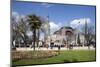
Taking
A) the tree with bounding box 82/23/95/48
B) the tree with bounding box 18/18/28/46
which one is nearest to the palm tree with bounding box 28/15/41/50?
the tree with bounding box 18/18/28/46

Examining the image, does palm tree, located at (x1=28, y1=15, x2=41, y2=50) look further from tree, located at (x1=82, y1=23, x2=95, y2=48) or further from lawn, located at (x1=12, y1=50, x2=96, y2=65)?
tree, located at (x1=82, y1=23, x2=95, y2=48)

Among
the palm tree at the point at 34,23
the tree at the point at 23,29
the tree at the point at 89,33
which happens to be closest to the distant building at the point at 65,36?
the tree at the point at 89,33

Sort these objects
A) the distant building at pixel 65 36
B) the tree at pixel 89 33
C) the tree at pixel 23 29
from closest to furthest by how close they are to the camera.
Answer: the tree at pixel 23 29, the distant building at pixel 65 36, the tree at pixel 89 33

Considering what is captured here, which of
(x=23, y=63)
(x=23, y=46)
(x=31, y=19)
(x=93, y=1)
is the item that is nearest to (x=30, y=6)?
(x=31, y=19)

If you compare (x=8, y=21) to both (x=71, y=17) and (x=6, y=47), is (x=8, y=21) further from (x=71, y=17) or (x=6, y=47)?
(x=71, y=17)

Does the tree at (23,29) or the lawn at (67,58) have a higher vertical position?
the tree at (23,29)

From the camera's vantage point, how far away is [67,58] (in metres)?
2.76

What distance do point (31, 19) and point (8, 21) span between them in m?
0.29

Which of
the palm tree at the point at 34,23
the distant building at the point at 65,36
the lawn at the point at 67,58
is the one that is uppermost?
the palm tree at the point at 34,23

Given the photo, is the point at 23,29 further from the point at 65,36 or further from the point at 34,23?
the point at 65,36

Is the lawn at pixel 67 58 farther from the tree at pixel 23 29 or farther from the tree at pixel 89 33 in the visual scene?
the tree at pixel 23 29

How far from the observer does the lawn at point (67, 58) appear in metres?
2.60

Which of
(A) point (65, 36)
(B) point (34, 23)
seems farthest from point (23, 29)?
(A) point (65, 36)

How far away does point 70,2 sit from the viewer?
9.16ft
